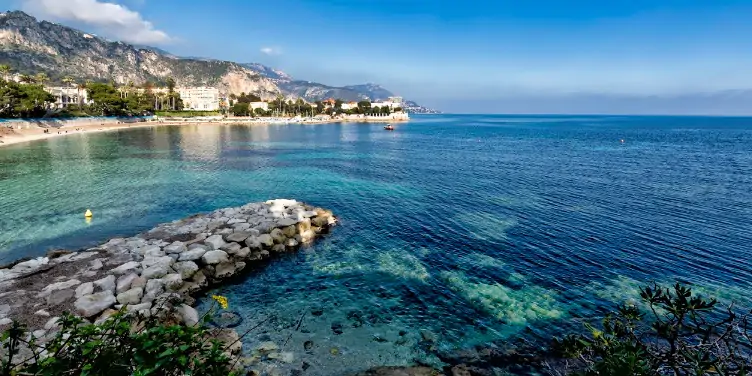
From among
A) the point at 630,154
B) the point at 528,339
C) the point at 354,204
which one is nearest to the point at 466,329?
the point at 528,339

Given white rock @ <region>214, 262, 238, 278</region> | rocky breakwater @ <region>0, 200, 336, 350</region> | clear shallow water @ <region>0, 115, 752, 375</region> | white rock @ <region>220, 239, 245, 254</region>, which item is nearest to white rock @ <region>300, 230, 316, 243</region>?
rocky breakwater @ <region>0, 200, 336, 350</region>

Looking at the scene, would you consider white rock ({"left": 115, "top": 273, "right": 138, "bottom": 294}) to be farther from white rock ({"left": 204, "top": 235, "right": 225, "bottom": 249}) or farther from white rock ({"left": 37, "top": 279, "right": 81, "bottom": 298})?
white rock ({"left": 204, "top": 235, "right": 225, "bottom": 249})

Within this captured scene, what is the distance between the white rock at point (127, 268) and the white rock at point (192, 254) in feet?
5.79

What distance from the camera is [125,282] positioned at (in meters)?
15.2

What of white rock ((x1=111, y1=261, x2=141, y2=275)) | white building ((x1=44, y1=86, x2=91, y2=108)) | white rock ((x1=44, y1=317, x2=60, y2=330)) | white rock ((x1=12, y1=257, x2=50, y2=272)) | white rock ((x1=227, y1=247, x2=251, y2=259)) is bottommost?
white rock ((x1=227, y1=247, x2=251, y2=259))

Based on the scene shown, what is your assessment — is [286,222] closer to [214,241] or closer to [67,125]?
[214,241]

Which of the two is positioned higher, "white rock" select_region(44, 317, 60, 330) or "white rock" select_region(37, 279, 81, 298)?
"white rock" select_region(37, 279, 81, 298)

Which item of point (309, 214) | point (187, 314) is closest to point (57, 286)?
point (187, 314)

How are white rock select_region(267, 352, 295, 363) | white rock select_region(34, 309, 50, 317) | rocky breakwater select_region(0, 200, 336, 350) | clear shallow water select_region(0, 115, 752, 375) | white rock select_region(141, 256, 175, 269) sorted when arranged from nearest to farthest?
white rock select_region(267, 352, 295, 363) < white rock select_region(34, 309, 50, 317) < rocky breakwater select_region(0, 200, 336, 350) < clear shallow water select_region(0, 115, 752, 375) < white rock select_region(141, 256, 175, 269)

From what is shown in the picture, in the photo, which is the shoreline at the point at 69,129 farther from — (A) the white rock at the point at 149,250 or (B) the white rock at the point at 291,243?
(B) the white rock at the point at 291,243

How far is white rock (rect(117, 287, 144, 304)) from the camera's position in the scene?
14079mm

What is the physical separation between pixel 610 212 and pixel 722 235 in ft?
21.9

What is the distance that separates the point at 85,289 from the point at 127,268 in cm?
206

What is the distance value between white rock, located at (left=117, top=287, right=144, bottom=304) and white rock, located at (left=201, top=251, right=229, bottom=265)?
363cm
